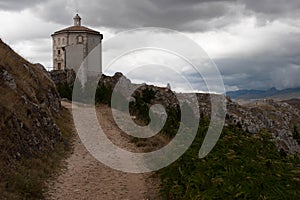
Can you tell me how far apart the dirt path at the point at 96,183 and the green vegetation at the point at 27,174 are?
40 cm

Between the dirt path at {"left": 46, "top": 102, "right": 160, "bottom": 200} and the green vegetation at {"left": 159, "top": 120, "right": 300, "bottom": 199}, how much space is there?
945mm

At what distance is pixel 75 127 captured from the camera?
82.2 feet

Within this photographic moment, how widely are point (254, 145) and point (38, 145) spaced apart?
344 inches

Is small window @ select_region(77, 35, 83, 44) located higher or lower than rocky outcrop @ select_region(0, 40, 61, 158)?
higher

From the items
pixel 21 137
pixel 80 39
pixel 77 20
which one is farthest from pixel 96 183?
pixel 77 20

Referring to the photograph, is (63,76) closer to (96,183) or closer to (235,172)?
(96,183)

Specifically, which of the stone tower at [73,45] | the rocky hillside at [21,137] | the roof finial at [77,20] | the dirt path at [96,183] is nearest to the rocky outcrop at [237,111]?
the dirt path at [96,183]

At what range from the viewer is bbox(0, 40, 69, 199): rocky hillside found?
1164cm

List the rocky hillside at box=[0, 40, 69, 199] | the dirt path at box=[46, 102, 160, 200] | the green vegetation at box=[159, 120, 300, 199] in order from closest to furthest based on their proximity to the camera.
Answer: the green vegetation at box=[159, 120, 300, 199] < the rocky hillside at box=[0, 40, 69, 199] < the dirt path at box=[46, 102, 160, 200]

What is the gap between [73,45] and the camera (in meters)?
63.1

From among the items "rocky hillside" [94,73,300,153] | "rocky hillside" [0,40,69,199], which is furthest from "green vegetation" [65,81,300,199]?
"rocky hillside" [0,40,69,199]

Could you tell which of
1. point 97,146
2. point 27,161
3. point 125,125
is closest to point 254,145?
point 27,161

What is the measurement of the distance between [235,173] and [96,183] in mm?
6263

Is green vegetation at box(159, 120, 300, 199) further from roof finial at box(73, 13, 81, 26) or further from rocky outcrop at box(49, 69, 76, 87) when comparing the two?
roof finial at box(73, 13, 81, 26)
